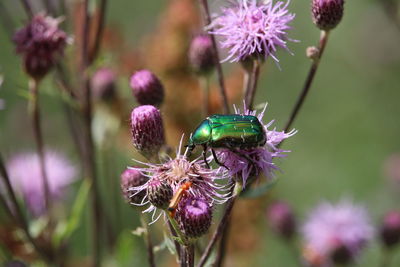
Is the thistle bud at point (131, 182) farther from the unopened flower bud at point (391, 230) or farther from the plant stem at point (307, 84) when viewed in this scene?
the unopened flower bud at point (391, 230)

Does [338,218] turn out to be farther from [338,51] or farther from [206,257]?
[338,51]

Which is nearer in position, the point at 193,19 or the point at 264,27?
the point at 264,27

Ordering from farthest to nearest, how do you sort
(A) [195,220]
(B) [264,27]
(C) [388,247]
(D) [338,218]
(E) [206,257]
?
1. (D) [338,218]
2. (C) [388,247]
3. (B) [264,27]
4. (E) [206,257]
5. (A) [195,220]

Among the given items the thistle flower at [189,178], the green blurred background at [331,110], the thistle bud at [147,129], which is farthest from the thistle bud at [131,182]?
the green blurred background at [331,110]

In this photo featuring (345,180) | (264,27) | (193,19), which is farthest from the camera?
(345,180)

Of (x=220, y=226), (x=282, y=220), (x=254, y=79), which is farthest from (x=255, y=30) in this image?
(x=282, y=220)

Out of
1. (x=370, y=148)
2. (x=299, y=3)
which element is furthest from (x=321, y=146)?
(x=299, y=3)
